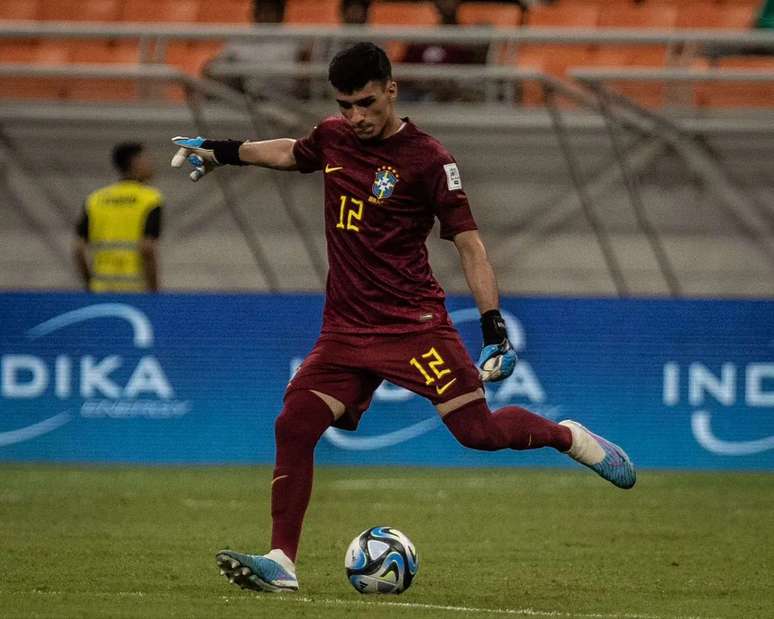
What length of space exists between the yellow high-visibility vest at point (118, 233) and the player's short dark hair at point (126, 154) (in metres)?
0.13

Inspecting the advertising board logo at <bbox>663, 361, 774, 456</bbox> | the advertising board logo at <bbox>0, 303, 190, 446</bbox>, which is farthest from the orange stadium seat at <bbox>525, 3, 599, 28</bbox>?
the advertising board logo at <bbox>0, 303, 190, 446</bbox>

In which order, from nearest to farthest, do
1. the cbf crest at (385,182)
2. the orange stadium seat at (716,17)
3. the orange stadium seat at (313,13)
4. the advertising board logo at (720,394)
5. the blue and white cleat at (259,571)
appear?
the blue and white cleat at (259,571) < the cbf crest at (385,182) < the advertising board logo at (720,394) < the orange stadium seat at (716,17) < the orange stadium seat at (313,13)

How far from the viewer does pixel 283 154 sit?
7.09 m

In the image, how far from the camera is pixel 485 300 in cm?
675

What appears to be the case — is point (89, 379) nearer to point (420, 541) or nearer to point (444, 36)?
point (444, 36)

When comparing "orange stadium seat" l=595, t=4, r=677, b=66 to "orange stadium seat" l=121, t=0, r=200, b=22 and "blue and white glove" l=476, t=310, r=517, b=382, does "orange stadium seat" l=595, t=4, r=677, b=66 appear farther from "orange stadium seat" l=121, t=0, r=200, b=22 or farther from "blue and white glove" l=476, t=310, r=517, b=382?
"blue and white glove" l=476, t=310, r=517, b=382

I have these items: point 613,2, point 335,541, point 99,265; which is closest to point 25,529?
point 335,541

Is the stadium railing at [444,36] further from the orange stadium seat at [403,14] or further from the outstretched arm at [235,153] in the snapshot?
the outstretched arm at [235,153]

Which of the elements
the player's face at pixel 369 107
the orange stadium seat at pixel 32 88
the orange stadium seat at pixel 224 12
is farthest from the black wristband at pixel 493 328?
the orange stadium seat at pixel 224 12

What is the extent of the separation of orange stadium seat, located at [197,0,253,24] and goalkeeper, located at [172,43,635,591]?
373 inches

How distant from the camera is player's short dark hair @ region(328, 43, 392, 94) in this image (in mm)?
6520

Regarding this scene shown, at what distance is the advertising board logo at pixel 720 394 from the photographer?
12562mm

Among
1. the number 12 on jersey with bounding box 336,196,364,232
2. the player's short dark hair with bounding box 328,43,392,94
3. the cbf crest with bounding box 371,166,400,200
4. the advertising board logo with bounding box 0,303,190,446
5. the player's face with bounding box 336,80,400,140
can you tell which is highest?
the player's short dark hair with bounding box 328,43,392,94

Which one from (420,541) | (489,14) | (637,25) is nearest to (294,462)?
(420,541)
